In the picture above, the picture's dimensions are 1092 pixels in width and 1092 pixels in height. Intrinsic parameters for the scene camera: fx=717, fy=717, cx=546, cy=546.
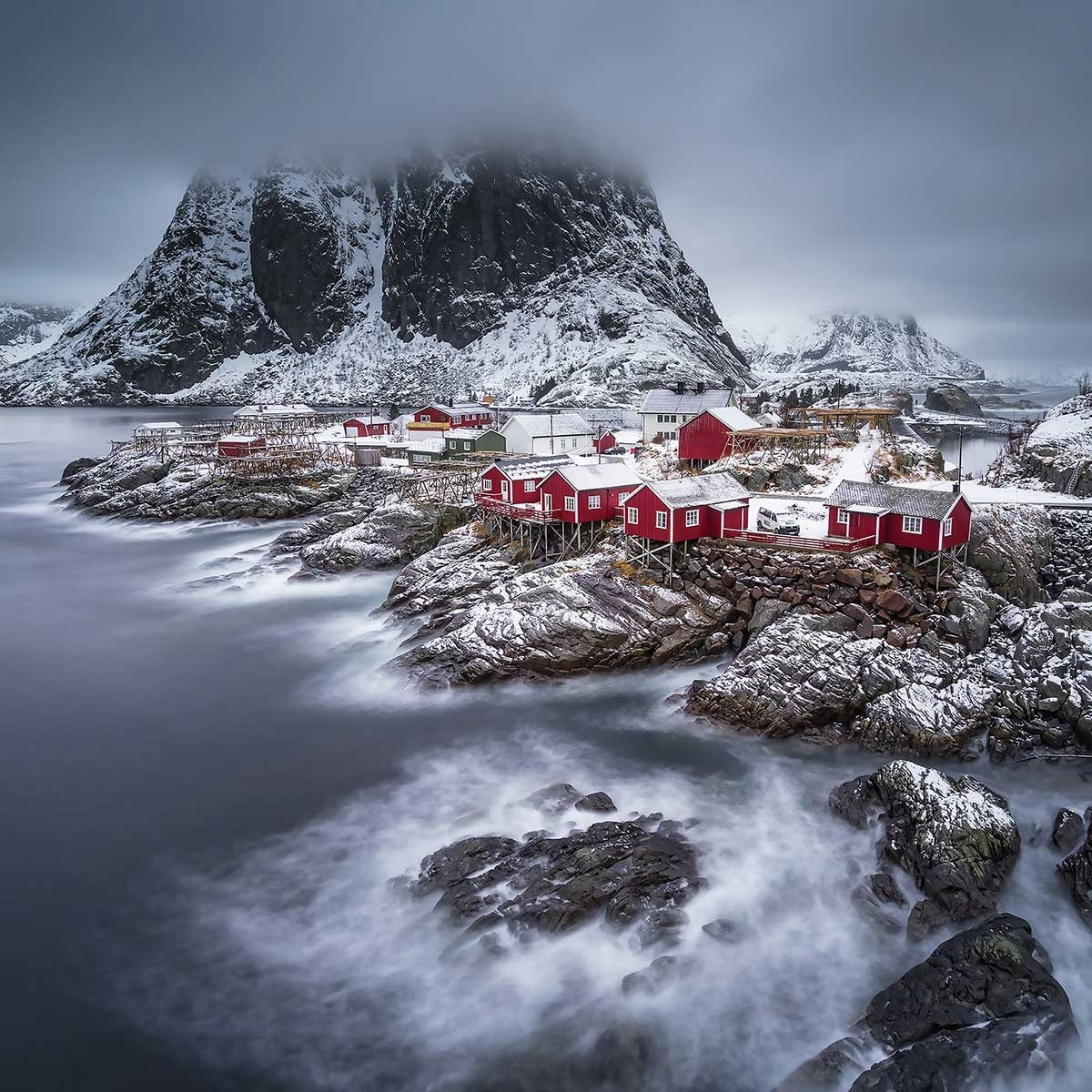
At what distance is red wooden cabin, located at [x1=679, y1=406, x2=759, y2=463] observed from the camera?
51.0 metres

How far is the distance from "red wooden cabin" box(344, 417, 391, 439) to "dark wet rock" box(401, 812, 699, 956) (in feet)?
256

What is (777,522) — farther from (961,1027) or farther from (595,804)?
(961,1027)

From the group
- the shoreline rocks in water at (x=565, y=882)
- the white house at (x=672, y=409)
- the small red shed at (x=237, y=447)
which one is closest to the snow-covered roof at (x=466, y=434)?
the white house at (x=672, y=409)

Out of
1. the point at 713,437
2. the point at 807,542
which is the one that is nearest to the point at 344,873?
the point at 807,542

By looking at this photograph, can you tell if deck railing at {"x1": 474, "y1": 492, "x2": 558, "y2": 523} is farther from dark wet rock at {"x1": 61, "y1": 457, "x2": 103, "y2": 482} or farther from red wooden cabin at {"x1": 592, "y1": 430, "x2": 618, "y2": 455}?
dark wet rock at {"x1": 61, "y1": 457, "x2": 103, "y2": 482}

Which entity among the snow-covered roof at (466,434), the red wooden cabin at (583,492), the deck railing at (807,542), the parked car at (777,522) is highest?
the snow-covered roof at (466,434)

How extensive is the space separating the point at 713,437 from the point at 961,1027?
4195 centimetres

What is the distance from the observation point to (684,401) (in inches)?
2633

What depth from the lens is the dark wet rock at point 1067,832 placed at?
18.6 metres

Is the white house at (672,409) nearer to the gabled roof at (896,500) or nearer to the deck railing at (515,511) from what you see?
the deck railing at (515,511)

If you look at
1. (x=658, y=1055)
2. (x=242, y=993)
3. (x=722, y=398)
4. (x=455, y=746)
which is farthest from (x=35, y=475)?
(x=658, y=1055)

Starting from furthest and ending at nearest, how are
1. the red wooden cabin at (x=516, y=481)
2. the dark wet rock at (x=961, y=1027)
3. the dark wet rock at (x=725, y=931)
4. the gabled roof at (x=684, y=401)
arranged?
the gabled roof at (x=684, y=401), the red wooden cabin at (x=516, y=481), the dark wet rock at (x=725, y=931), the dark wet rock at (x=961, y=1027)

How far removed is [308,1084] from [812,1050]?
32.4 feet

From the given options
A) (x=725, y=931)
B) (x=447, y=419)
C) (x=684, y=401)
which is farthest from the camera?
(x=447, y=419)
